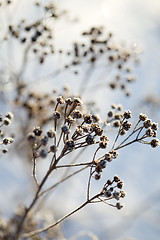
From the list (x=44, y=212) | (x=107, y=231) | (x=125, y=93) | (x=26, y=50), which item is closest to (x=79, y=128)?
(x=26, y=50)

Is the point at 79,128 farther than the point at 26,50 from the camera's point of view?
No

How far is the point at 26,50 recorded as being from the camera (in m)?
7.19

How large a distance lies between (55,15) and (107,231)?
6.24m

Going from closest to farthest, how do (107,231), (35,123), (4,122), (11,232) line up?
(4,122) → (11,232) → (35,123) → (107,231)

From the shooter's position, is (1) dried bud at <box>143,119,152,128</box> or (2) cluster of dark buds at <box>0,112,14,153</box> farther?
(2) cluster of dark buds at <box>0,112,14,153</box>

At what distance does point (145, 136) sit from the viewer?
4.34 meters

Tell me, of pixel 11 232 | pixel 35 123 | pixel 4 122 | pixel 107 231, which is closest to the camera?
pixel 4 122

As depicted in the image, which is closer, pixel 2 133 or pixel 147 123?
pixel 147 123

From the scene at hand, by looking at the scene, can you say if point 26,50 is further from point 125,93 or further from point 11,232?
point 11,232

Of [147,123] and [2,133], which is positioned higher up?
[2,133]

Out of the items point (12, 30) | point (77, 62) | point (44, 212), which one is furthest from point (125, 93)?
point (44, 212)

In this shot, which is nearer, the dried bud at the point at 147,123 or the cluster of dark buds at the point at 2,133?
the dried bud at the point at 147,123

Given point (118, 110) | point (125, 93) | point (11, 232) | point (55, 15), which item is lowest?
point (11, 232)

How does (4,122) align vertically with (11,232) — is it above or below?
above
